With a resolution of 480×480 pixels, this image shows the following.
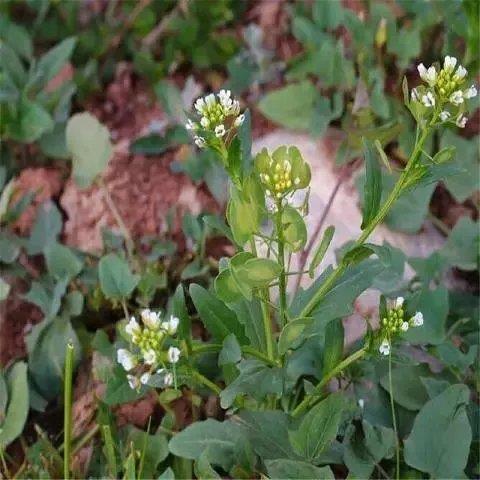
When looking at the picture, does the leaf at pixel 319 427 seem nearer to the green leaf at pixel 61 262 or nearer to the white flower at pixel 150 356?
the white flower at pixel 150 356

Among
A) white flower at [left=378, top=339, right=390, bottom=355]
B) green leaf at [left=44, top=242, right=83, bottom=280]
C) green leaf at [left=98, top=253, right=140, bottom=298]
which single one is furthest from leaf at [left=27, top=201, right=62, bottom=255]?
white flower at [left=378, top=339, right=390, bottom=355]

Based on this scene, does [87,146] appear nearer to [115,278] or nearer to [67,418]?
[115,278]

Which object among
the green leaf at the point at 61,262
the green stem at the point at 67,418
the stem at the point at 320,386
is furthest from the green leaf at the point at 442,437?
the green leaf at the point at 61,262

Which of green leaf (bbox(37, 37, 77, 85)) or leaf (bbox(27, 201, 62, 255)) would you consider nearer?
leaf (bbox(27, 201, 62, 255))

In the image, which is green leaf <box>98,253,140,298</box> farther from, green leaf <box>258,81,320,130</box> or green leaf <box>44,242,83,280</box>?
green leaf <box>258,81,320,130</box>

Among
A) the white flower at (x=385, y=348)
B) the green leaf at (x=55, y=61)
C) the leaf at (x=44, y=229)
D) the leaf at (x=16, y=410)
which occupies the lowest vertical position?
the leaf at (x=16, y=410)

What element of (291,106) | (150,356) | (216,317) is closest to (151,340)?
(150,356)
